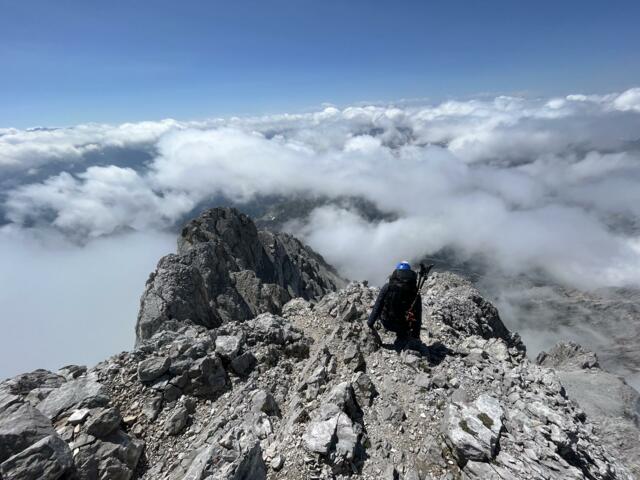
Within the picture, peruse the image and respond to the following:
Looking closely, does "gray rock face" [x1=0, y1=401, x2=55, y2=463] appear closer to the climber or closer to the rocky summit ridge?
the rocky summit ridge

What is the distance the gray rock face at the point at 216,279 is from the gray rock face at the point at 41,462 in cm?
2748

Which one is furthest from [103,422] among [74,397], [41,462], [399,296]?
[399,296]

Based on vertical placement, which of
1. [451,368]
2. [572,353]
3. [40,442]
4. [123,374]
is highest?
[40,442]

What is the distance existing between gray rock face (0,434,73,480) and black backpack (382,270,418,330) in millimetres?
15377

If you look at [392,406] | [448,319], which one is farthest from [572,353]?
[392,406]

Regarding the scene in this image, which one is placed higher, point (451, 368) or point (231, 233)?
point (451, 368)

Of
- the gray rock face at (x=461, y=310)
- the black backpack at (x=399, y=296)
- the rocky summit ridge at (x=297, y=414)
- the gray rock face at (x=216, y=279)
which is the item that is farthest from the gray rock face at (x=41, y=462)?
the gray rock face at (x=216, y=279)

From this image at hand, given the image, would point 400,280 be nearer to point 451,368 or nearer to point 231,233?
point 451,368

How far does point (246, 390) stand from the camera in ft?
57.3

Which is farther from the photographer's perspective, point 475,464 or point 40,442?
point 475,464

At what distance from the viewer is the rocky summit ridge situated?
12555 millimetres

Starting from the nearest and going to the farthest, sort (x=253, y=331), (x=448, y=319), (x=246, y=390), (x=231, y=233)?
(x=246, y=390) → (x=253, y=331) → (x=448, y=319) → (x=231, y=233)

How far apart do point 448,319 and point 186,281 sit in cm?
3237

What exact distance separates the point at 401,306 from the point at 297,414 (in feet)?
28.0
